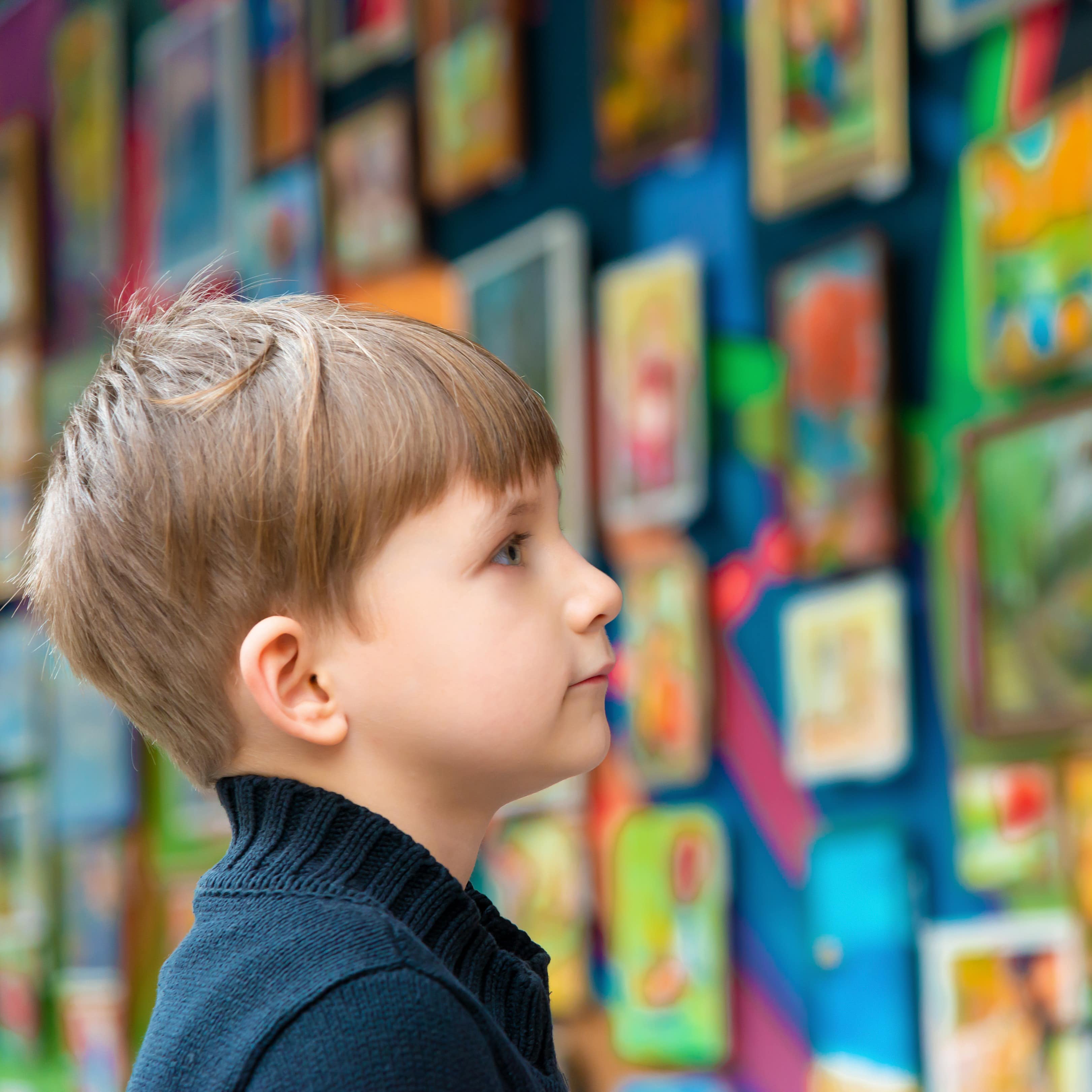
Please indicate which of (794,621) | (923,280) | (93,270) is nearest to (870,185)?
(923,280)

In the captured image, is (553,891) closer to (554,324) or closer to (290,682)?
(554,324)


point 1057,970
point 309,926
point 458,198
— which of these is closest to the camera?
point 309,926

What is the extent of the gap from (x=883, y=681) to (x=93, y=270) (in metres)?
2.64

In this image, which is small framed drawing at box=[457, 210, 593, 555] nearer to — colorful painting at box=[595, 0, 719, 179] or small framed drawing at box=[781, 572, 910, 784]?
colorful painting at box=[595, 0, 719, 179]

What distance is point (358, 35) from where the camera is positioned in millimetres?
3234

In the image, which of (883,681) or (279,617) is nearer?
(279,617)

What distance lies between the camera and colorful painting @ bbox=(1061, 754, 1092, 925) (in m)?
1.84

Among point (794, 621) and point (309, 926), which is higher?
point (794, 621)

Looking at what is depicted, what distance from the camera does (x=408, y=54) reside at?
3.12m

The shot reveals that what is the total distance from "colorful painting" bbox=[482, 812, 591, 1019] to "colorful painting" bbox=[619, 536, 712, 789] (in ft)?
0.70

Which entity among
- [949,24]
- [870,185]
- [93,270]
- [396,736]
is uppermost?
[93,270]

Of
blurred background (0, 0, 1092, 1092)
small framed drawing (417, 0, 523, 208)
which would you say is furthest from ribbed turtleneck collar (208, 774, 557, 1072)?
small framed drawing (417, 0, 523, 208)

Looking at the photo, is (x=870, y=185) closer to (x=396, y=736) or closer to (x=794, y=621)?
(x=794, y=621)

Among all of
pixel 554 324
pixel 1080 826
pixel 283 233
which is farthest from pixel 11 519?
pixel 1080 826
